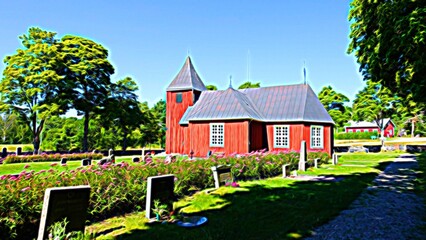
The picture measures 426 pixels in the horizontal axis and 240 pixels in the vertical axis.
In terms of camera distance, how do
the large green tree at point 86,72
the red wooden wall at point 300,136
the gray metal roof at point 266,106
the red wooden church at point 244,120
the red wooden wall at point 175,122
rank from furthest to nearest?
1. the large green tree at point 86,72
2. the red wooden wall at point 175,122
3. the red wooden wall at point 300,136
4. the gray metal roof at point 266,106
5. the red wooden church at point 244,120

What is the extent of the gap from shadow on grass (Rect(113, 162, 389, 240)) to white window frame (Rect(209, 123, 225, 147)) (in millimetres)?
12700

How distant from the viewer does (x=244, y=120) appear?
2325 centimetres

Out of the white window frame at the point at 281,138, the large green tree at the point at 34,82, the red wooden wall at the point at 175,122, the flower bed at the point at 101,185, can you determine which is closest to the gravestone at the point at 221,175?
the flower bed at the point at 101,185

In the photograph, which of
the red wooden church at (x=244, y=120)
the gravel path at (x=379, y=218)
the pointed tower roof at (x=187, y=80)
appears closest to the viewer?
the gravel path at (x=379, y=218)

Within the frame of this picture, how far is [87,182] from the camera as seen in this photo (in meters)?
7.09

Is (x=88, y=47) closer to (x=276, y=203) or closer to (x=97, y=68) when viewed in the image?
(x=97, y=68)

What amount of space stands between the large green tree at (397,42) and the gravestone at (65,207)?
1058cm

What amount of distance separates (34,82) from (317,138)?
1162 inches

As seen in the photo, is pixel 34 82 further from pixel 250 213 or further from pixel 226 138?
pixel 250 213

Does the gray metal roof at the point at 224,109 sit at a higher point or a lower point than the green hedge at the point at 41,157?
higher

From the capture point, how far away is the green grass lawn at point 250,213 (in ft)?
18.8

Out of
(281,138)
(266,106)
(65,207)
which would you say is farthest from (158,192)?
(266,106)

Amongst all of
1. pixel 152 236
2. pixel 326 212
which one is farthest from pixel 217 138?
pixel 152 236

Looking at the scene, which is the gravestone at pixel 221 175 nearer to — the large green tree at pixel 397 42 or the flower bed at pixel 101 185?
the flower bed at pixel 101 185
